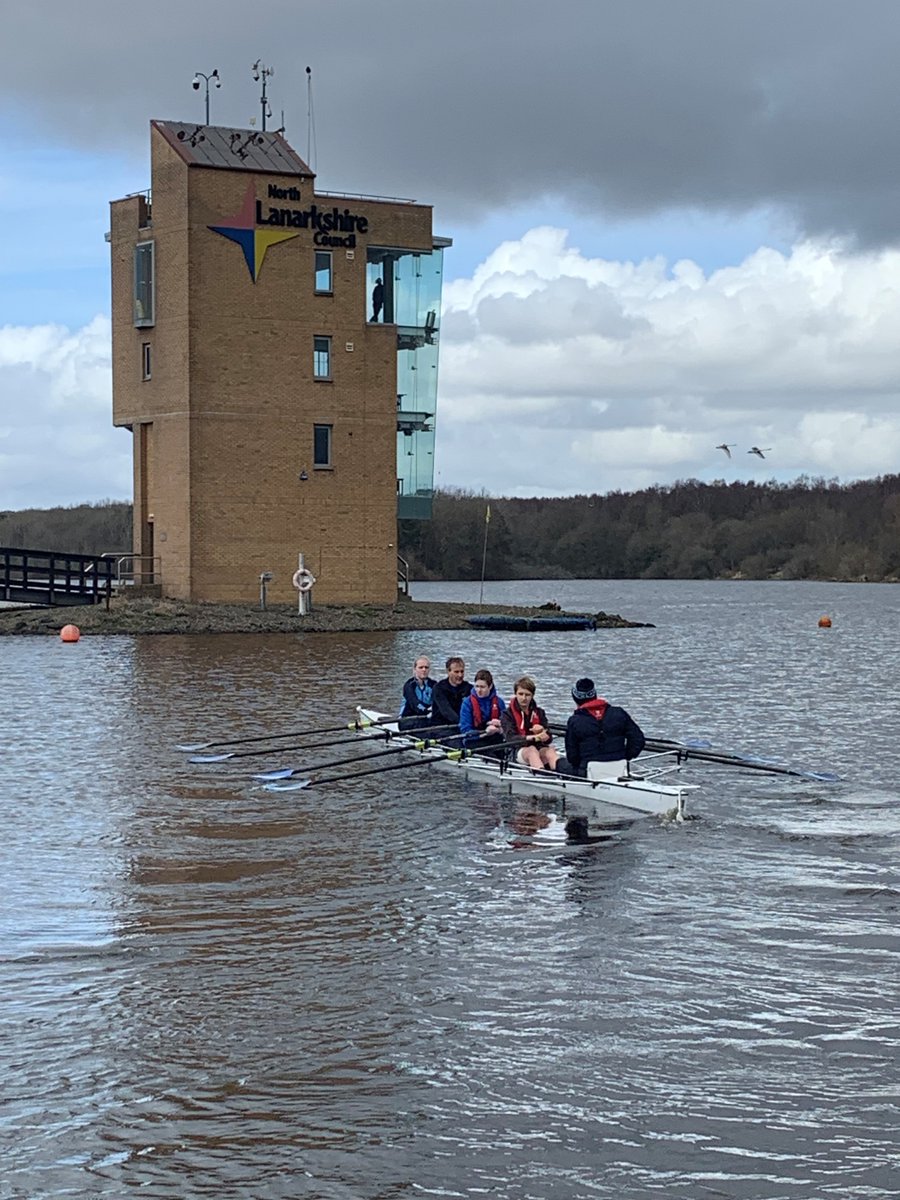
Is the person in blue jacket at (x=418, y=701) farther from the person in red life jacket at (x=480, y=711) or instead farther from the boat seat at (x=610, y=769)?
the boat seat at (x=610, y=769)

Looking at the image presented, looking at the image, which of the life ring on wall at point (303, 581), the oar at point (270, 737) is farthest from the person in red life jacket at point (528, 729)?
the life ring on wall at point (303, 581)

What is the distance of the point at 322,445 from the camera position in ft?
172

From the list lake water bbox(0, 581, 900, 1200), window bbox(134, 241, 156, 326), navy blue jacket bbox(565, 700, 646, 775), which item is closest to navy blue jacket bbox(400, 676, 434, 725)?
lake water bbox(0, 581, 900, 1200)

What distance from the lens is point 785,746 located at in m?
24.7

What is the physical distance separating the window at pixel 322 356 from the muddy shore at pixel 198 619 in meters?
7.69

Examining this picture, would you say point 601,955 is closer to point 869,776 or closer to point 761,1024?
point 761,1024

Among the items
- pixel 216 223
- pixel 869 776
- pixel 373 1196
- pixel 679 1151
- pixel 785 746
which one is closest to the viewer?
pixel 373 1196

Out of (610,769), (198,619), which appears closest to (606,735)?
(610,769)

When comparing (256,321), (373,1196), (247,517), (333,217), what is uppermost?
(333,217)

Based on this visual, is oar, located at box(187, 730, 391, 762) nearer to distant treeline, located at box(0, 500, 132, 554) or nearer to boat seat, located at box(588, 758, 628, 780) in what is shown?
boat seat, located at box(588, 758, 628, 780)

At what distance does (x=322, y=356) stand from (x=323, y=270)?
9.39 feet

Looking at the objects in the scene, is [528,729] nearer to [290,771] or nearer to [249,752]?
[290,771]

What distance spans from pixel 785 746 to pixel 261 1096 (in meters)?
17.3

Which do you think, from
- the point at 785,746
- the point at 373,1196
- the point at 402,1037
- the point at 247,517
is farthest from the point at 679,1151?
the point at 247,517
